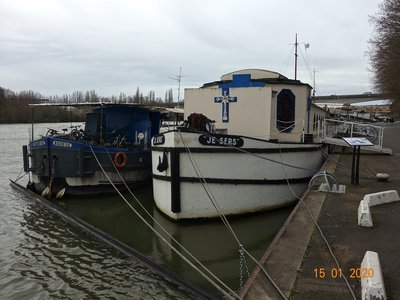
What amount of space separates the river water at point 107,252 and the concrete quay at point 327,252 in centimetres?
132

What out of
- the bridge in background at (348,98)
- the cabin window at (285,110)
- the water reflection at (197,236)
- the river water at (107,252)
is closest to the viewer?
the river water at (107,252)

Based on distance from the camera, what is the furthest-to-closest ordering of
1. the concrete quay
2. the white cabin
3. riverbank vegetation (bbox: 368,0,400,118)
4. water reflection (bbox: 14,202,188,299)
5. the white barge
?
riverbank vegetation (bbox: 368,0,400,118) → the white cabin → the white barge → water reflection (bbox: 14,202,188,299) → the concrete quay

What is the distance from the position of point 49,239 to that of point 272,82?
715 cm

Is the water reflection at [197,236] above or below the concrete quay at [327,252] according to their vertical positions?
below

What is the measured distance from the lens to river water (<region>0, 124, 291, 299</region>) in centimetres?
585

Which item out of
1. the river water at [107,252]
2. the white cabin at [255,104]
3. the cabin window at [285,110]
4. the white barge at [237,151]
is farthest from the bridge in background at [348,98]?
the river water at [107,252]

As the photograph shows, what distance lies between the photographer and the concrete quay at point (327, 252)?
387 cm

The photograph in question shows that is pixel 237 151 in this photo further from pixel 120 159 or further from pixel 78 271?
pixel 120 159

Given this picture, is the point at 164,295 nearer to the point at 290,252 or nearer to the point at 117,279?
the point at 117,279

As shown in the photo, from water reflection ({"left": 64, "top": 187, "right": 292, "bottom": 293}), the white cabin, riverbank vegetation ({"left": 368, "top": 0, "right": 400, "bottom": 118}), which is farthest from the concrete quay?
riverbank vegetation ({"left": 368, "top": 0, "right": 400, "bottom": 118})

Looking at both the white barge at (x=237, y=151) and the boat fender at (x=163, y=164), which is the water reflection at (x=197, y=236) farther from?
the boat fender at (x=163, y=164)

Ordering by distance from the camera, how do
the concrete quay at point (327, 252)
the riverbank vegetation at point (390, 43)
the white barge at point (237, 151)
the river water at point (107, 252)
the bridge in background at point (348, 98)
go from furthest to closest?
the bridge in background at point (348, 98) < the riverbank vegetation at point (390, 43) < the white barge at point (237, 151) < the river water at point (107, 252) < the concrete quay at point (327, 252)

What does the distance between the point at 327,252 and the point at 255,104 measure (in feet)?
20.1
